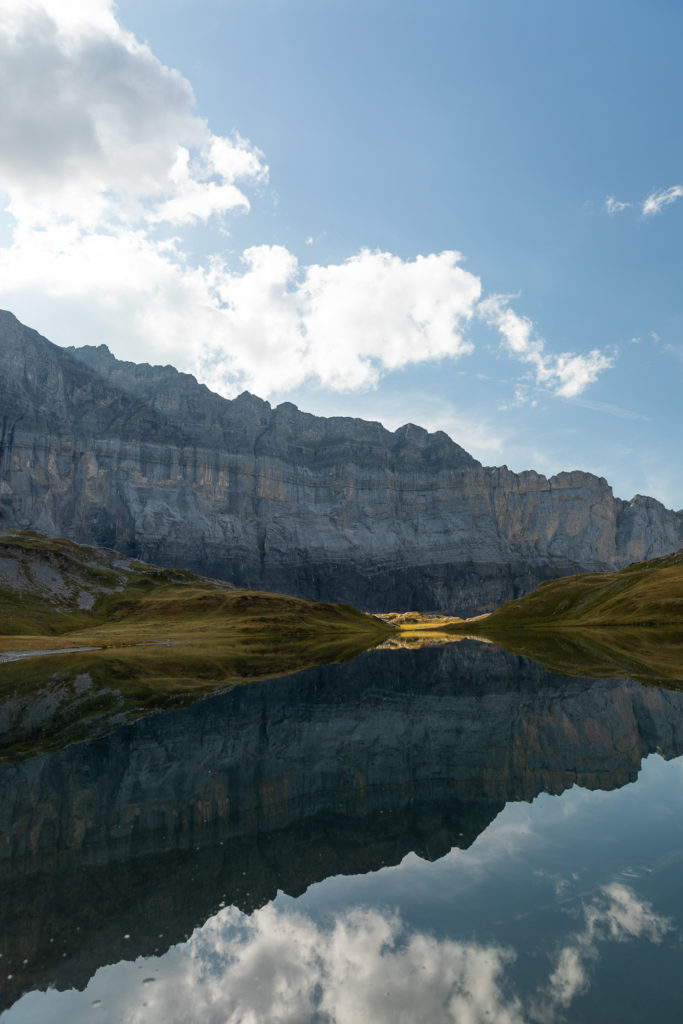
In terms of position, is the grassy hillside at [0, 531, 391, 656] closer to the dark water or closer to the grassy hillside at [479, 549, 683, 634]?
the grassy hillside at [479, 549, 683, 634]

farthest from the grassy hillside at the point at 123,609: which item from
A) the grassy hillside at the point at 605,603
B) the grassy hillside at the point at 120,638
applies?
the grassy hillside at the point at 605,603

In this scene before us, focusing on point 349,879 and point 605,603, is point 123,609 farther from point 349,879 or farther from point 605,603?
point 349,879

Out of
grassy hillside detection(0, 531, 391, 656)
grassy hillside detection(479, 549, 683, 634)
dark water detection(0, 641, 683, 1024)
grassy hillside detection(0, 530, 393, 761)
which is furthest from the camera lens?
grassy hillside detection(479, 549, 683, 634)

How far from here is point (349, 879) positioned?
48.4 feet

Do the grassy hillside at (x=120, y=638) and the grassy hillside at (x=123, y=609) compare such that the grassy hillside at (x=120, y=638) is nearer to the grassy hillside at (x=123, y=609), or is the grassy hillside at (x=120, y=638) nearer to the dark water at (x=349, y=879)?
the grassy hillside at (x=123, y=609)

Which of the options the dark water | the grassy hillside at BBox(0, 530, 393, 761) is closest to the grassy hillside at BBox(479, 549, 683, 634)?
the grassy hillside at BBox(0, 530, 393, 761)

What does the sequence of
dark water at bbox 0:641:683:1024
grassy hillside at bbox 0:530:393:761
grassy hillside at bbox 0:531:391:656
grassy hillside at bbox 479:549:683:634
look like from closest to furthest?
dark water at bbox 0:641:683:1024
grassy hillside at bbox 0:530:393:761
grassy hillside at bbox 0:531:391:656
grassy hillside at bbox 479:549:683:634

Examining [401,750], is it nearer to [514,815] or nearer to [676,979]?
[514,815]

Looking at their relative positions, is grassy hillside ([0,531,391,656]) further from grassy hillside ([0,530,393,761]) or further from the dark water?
the dark water

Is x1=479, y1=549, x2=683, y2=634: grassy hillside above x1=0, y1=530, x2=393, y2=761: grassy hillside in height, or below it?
above

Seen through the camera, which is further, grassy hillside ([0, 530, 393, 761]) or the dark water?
grassy hillside ([0, 530, 393, 761])

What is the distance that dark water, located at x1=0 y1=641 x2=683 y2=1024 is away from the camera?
33.7 ft

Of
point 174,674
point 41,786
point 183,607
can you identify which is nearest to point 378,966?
point 41,786

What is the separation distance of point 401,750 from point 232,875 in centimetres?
1453
